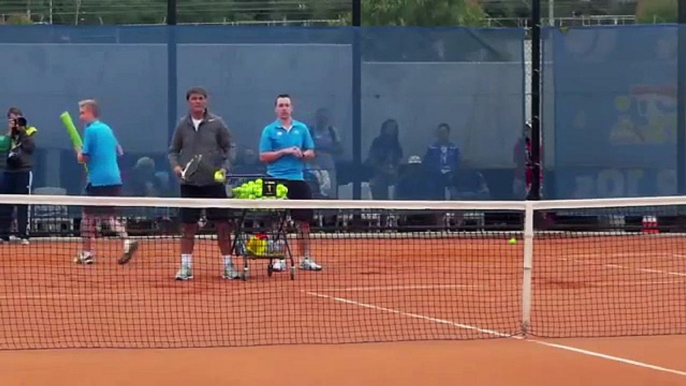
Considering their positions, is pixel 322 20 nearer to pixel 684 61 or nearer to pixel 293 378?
pixel 684 61

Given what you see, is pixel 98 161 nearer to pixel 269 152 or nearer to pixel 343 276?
pixel 269 152

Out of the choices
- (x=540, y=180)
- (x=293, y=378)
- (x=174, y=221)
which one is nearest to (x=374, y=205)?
(x=293, y=378)

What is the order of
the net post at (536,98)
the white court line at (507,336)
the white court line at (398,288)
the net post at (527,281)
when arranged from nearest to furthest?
the white court line at (507,336), the net post at (527,281), the white court line at (398,288), the net post at (536,98)

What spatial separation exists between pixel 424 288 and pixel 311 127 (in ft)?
19.9

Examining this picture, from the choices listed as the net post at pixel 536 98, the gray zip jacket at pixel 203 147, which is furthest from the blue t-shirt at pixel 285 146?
the net post at pixel 536 98

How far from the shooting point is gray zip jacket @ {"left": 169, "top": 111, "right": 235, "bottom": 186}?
37.7 ft

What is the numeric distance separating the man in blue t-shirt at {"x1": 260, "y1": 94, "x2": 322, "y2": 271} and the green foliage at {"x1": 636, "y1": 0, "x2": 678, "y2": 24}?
6646 millimetres

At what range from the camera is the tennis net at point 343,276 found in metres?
8.78

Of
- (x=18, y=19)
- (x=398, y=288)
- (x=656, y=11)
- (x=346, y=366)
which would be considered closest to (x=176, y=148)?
(x=398, y=288)

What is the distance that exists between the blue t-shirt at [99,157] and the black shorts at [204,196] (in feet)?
5.57

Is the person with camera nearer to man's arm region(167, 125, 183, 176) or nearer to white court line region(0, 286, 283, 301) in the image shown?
man's arm region(167, 125, 183, 176)

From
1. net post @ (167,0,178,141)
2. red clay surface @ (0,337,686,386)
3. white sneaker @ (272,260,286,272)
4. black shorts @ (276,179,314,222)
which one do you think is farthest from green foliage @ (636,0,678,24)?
red clay surface @ (0,337,686,386)

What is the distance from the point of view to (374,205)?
8852 millimetres

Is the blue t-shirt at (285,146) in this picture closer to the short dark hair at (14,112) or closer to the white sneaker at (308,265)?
the white sneaker at (308,265)
